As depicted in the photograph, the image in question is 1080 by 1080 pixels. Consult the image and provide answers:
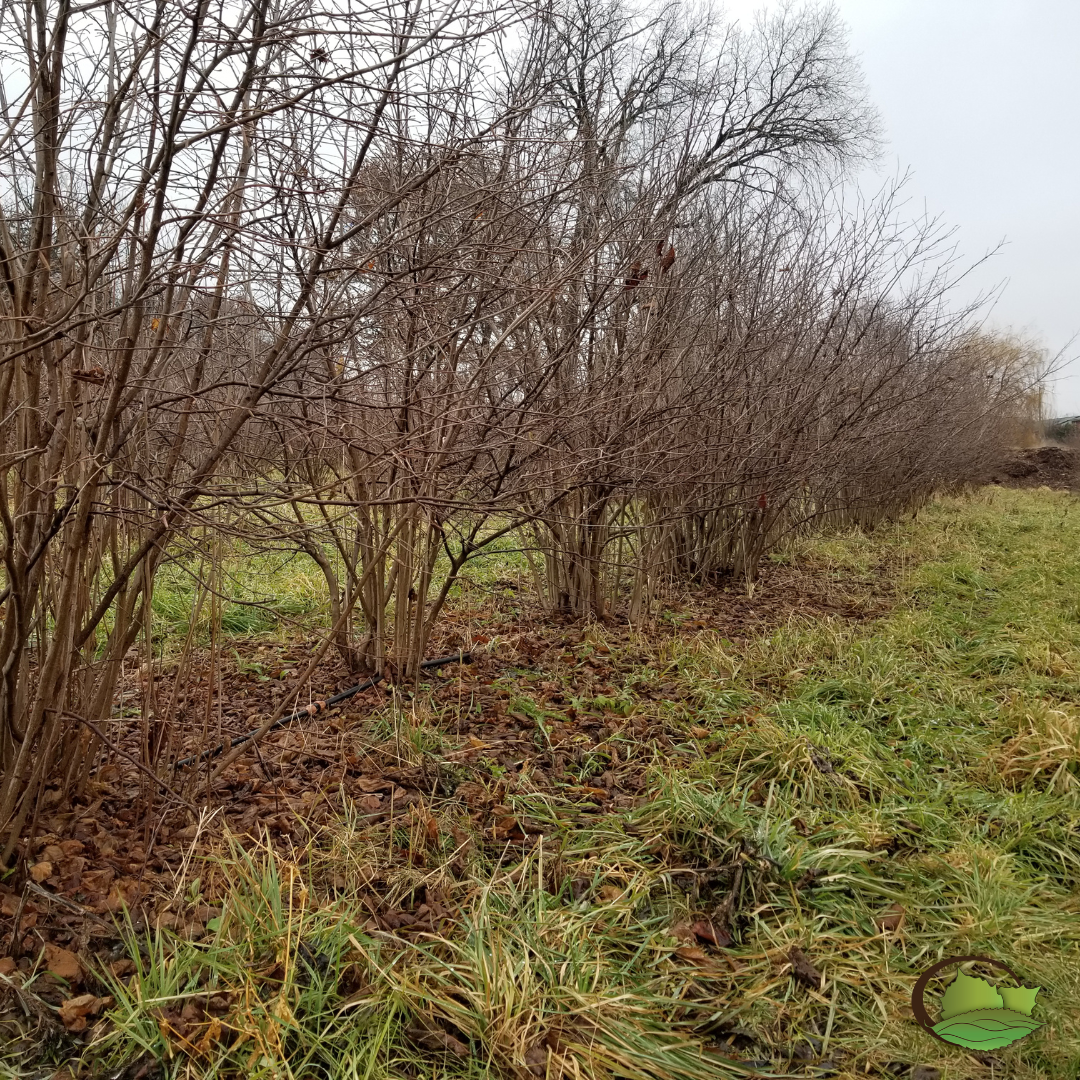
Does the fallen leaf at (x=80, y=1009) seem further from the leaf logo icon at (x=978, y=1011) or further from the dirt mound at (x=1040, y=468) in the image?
the dirt mound at (x=1040, y=468)

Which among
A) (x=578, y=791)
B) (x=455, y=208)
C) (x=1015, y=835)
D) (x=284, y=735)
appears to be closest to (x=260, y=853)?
(x=284, y=735)

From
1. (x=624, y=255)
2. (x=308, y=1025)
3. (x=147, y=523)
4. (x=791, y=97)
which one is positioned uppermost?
(x=791, y=97)

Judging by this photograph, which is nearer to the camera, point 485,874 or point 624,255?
point 485,874

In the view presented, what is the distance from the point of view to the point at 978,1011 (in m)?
2.10

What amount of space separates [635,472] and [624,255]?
1233 mm

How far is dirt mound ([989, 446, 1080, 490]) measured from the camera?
82.8 feet

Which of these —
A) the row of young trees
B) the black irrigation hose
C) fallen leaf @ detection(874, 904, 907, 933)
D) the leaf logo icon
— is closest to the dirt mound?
the row of young trees

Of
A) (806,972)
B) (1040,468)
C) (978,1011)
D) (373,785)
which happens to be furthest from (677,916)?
(1040,468)

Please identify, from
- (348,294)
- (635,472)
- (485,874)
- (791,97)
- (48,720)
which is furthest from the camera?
(791,97)

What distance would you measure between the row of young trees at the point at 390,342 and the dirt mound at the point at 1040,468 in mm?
19268

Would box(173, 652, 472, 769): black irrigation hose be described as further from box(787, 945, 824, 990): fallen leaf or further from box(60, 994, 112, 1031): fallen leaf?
box(787, 945, 824, 990): fallen leaf

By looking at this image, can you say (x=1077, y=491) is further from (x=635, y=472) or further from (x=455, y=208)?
(x=455, y=208)

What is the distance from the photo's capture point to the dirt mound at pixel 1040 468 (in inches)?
994

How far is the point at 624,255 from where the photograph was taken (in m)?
4.54
